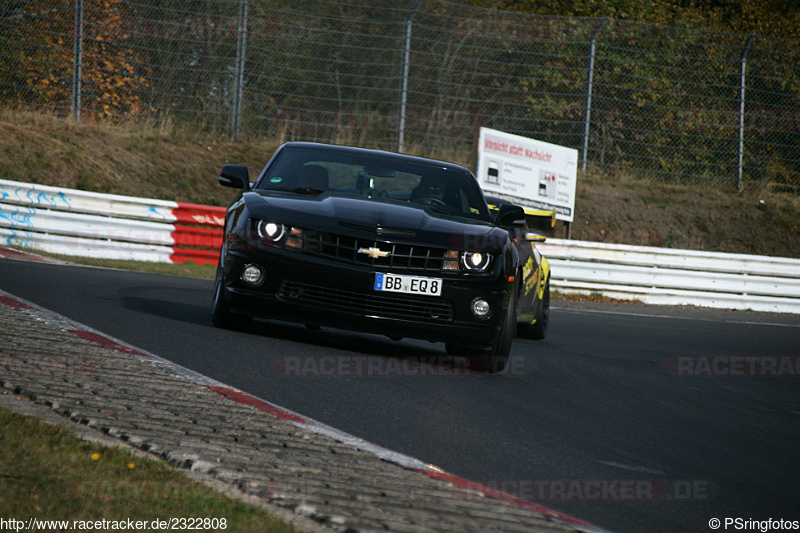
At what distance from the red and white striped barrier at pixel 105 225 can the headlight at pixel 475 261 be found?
33.1ft

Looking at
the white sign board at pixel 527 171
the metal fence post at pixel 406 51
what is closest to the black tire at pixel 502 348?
the white sign board at pixel 527 171

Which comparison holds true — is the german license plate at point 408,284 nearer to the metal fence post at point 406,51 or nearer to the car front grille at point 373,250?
the car front grille at point 373,250

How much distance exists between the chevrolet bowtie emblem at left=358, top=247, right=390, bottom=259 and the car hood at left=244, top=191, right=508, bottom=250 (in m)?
0.09

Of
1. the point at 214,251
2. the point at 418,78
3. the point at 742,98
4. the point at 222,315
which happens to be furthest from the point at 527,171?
the point at 222,315

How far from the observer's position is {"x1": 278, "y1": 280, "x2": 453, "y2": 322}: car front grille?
7148 mm

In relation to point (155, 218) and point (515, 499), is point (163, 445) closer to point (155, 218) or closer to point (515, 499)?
point (515, 499)

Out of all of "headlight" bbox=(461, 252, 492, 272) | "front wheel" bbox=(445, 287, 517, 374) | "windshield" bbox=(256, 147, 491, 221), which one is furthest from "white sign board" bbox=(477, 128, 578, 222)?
"headlight" bbox=(461, 252, 492, 272)

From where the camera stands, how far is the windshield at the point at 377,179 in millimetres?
8227

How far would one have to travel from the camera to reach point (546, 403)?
22.0 ft

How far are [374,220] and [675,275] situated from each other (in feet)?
41.3

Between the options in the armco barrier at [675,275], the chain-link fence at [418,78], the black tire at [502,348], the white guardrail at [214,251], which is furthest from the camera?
the chain-link fence at [418,78]

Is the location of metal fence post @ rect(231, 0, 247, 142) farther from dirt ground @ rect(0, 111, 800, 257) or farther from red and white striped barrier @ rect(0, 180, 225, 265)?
red and white striped barrier @ rect(0, 180, 225, 265)

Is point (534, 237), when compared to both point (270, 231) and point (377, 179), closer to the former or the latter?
point (377, 179)

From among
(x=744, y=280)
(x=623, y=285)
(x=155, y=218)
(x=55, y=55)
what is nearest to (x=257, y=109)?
(x=55, y=55)
